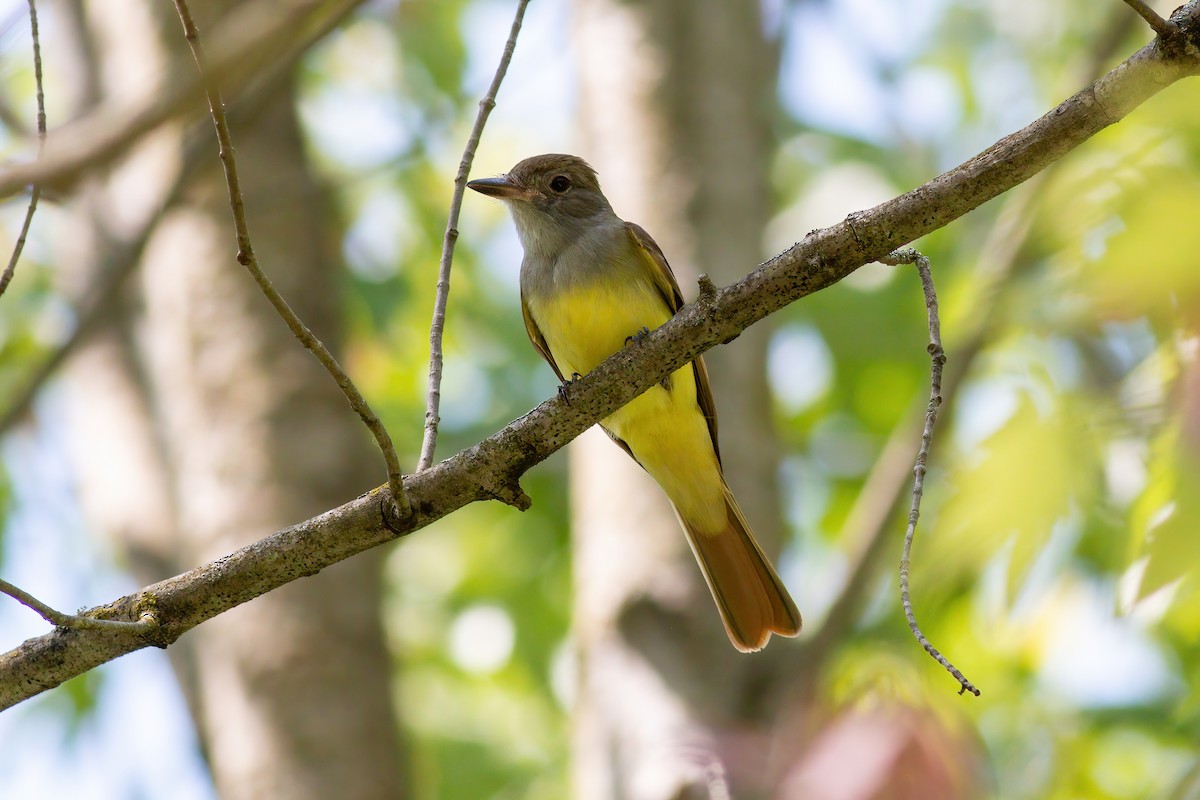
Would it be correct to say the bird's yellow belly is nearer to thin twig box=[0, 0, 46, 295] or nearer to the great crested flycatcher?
the great crested flycatcher

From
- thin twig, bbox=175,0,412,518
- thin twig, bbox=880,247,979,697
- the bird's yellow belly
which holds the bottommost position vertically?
thin twig, bbox=880,247,979,697

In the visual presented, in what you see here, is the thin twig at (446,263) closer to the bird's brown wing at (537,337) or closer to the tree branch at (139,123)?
the tree branch at (139,123)

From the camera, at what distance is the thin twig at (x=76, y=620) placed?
2314 mm

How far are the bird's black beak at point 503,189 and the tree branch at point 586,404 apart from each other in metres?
2.22

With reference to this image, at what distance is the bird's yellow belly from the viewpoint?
4.21 meters

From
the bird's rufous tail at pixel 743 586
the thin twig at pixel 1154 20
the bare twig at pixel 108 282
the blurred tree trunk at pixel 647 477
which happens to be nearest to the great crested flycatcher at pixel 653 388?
the bird's rufous tail at pixel 743 586

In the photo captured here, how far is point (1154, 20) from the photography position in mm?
2166

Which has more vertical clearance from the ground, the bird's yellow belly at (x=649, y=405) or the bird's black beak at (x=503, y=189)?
the bird's black beak at (x=503, y=189)

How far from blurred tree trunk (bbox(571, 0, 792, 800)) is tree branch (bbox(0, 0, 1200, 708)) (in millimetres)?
1411

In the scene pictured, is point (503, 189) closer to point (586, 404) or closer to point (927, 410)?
point (586, 404)

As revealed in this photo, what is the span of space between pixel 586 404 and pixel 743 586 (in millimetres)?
1757

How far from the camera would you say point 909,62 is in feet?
27.6

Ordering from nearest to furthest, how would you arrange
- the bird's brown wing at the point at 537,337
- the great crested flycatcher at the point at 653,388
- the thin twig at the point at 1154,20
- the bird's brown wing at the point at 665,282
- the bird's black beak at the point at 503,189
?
the thin twig at the point at 1154,20 → the great crested flycatcher at the point at 653,388 → the bird's brown wing at the point at 665,282 → the bird's brown wing at the point at 537,337 → the bird's black beak at the point at 503,189

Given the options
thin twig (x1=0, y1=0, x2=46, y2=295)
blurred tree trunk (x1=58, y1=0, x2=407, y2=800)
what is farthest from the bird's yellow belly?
thin twig (x1=0, y1=0, x2=46, y2=295)
